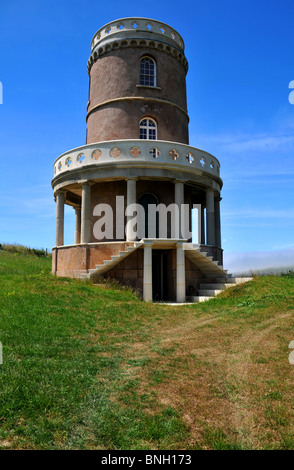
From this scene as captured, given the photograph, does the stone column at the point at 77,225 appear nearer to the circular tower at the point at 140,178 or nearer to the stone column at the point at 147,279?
the circular tower at the point at 140,178

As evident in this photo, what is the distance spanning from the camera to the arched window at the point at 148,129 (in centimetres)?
2167

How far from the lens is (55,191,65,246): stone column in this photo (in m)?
20.7

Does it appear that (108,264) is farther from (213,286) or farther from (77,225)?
(77,225)

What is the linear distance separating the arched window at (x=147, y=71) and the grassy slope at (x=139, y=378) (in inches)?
626

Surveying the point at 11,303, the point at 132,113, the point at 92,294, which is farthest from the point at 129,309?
the point at 132,113

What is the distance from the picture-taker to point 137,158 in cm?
1794

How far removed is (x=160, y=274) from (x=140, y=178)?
18.0ft

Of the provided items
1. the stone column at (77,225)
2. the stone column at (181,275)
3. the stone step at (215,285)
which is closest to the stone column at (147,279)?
the stone column at (181,275)

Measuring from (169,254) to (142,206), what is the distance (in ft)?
11.2

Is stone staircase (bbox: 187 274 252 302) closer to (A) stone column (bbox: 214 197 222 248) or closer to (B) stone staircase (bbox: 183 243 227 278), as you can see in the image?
(B) stone staircase (bbox: 183 243 227 278)

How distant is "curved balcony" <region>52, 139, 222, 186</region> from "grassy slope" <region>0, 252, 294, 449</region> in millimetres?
8490

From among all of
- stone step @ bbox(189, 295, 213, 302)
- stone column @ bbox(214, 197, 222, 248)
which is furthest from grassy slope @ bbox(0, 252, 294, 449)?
stone column @ bbox(214, 197, 222, 248)
